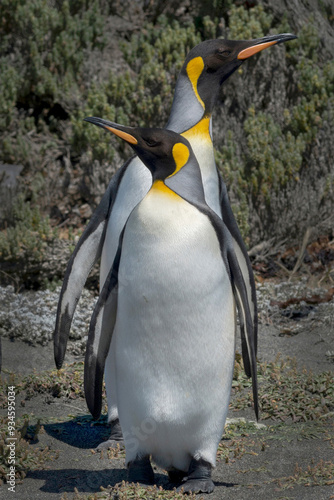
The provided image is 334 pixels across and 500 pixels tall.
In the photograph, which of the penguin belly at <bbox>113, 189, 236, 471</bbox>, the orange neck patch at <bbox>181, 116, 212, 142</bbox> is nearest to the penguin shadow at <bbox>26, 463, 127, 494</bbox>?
the penguin belly at <bbox>113, 189, 236, 471</bbox>

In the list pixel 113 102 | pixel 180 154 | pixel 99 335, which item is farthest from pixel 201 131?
pixel 113 102

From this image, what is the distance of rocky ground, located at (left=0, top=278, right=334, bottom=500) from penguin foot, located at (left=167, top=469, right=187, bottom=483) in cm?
3

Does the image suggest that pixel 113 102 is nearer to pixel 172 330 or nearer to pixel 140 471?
pixel 172 330

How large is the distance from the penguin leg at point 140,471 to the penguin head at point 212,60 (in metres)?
2.01

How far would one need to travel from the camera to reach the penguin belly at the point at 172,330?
3.07 m

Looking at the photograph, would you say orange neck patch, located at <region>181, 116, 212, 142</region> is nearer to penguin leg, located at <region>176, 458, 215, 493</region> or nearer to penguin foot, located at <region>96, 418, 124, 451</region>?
penguin foot, located at <region>96, 418, 124, 451</region>

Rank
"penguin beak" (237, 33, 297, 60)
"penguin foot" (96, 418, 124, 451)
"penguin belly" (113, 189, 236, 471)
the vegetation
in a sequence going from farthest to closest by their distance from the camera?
the vegetation < "penguin beak" (237, 33, 297, 60) < "penguin foot" (96, 418, 124, 451) < "penguin belly" (113, 189, 236, 471)

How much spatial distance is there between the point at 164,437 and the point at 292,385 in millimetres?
1550

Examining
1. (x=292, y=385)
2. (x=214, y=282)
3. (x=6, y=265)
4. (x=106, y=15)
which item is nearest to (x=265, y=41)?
(x=214, y=282)

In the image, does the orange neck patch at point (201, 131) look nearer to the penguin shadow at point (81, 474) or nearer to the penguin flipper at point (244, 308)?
the penguin flipper at point (244, 308)

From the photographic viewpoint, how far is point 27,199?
27.7ft

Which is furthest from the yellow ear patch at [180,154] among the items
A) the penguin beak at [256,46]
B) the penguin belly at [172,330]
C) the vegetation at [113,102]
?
the vegetation at [113,102]

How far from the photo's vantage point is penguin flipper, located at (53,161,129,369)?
3838 mm

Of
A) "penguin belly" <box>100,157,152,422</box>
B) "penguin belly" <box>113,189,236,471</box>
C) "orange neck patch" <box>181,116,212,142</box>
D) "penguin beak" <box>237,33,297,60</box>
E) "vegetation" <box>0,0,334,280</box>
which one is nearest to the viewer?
"penguin belly" <box>113,189,236,471</box>
